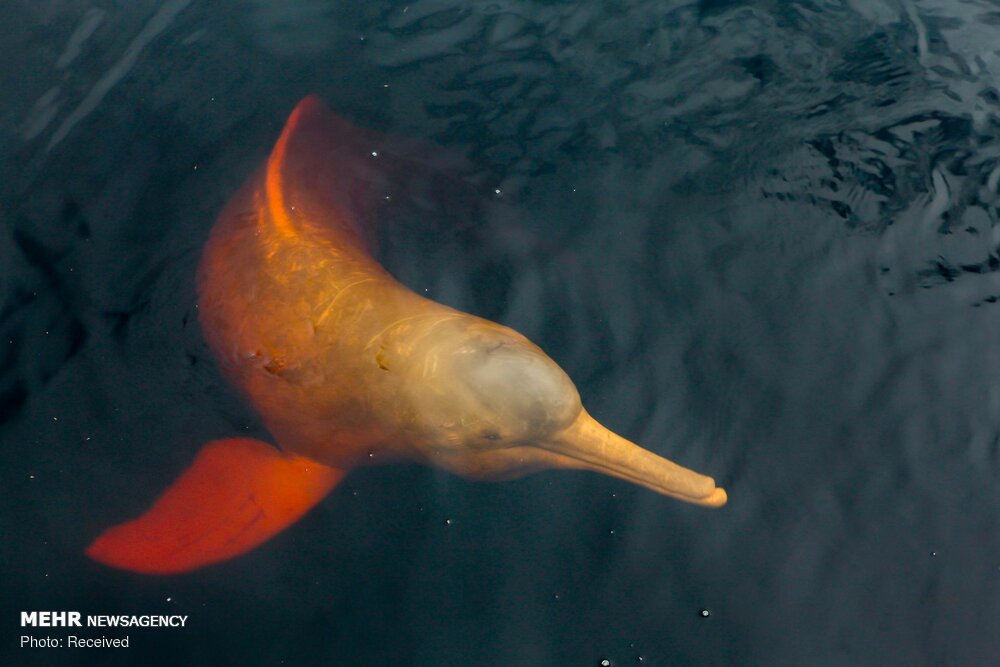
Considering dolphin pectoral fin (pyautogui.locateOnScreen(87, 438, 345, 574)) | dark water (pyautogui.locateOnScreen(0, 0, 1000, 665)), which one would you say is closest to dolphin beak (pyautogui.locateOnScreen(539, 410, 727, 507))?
dark water (pyautogui.locateOnScreen(0, 0, 1000, 665))

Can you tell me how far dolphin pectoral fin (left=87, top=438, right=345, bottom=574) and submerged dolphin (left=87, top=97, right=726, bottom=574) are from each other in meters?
0.01

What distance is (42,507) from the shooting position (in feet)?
21.3

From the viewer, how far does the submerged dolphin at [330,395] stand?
21.0 ft

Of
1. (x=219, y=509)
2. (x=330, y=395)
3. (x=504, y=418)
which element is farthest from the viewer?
(x=330, y=395)

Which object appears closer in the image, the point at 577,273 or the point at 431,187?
the point at 577,273

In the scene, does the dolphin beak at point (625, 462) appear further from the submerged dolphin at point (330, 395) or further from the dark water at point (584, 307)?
the dark water at point (584, 307)

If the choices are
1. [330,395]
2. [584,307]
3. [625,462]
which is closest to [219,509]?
[330,395]

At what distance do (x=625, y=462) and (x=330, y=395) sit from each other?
246 cm

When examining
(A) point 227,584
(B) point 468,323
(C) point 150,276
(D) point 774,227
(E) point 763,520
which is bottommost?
(E) point 763,520

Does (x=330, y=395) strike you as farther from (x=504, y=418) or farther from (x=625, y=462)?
(x=625, y=462)

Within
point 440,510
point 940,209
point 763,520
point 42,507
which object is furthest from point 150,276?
point 940,209

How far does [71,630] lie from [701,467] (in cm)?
475

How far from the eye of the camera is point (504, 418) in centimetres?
643

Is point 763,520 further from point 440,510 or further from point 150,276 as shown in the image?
point 150,276
